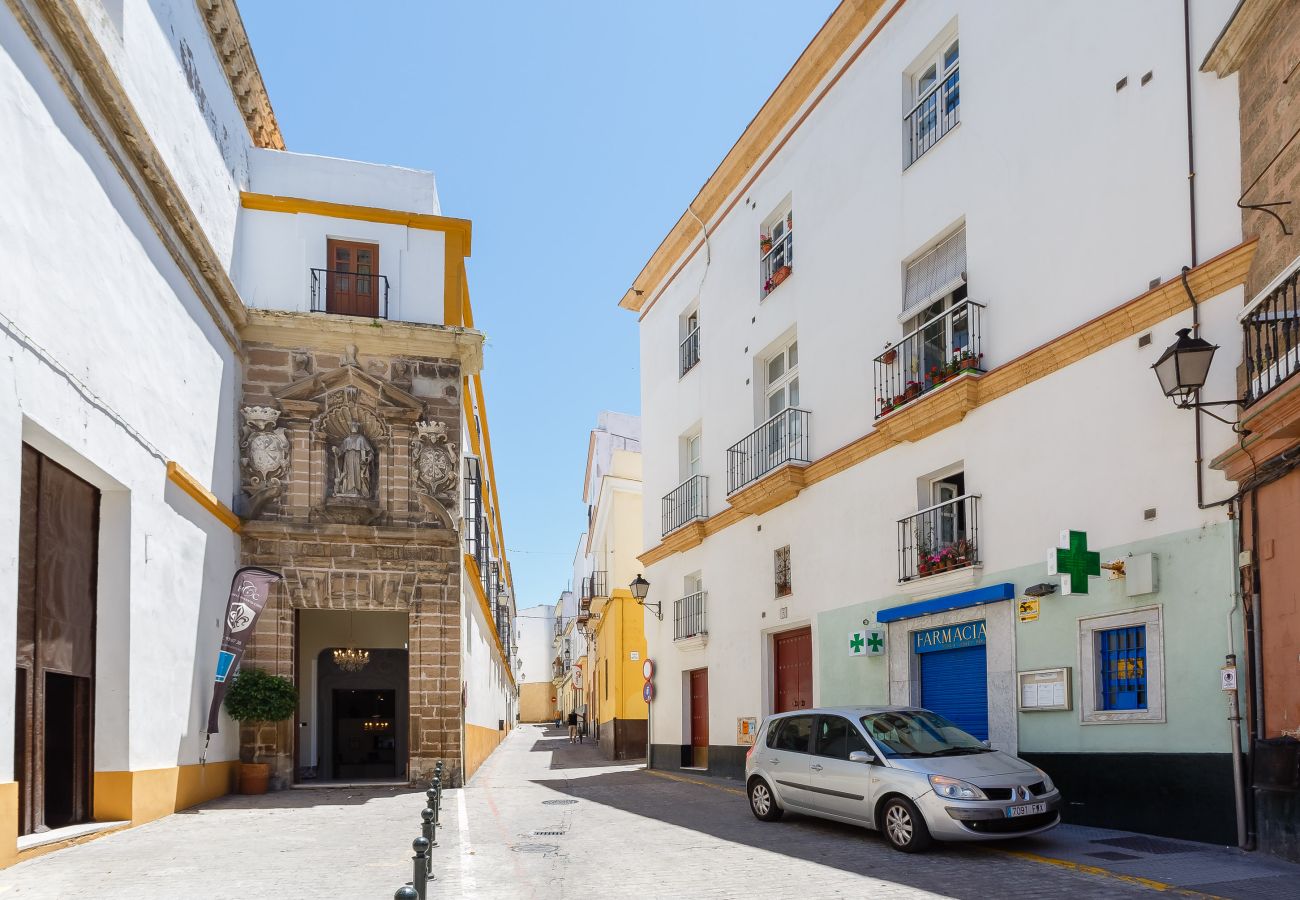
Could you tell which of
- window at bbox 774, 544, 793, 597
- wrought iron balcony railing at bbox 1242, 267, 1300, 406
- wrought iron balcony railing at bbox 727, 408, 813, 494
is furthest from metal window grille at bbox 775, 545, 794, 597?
wrought iron balcony railing at bbox 1242, 267, 1300, 406

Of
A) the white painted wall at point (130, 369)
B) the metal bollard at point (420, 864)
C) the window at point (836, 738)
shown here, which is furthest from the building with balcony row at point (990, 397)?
the white painted wall at point (130, 369)

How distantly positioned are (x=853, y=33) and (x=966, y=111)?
3615 mm

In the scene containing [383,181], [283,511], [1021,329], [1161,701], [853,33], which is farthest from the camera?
[383,181]

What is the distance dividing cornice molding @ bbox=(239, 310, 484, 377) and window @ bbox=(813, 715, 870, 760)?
10.4 meters

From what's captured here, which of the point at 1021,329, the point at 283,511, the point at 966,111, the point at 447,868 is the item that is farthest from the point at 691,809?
the point at 966,111

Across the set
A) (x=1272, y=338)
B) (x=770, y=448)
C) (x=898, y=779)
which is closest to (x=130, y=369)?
(x=898, y=779)

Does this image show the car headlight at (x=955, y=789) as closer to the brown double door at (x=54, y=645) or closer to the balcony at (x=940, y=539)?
the balcony at (x=940, y=539)

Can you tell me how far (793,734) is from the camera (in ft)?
40.3

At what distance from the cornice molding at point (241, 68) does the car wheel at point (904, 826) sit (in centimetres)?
1524

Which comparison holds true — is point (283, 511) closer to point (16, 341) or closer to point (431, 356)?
point (431, 356)

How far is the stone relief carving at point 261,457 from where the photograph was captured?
59.9ft

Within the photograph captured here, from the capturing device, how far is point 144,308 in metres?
13.5

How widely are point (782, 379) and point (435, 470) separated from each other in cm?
634

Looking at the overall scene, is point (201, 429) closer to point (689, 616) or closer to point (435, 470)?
point (435, 470)
